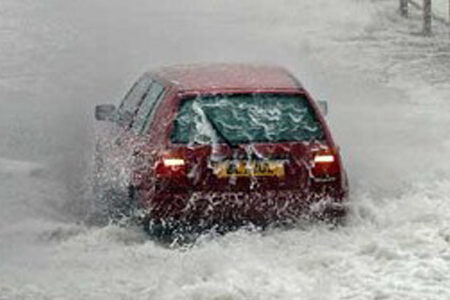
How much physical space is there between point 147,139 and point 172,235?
90 cm

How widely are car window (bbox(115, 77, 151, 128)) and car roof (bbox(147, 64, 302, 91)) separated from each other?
0.35 metres

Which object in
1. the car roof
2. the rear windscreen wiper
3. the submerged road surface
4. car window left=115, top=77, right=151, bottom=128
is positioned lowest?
the submerged road surface

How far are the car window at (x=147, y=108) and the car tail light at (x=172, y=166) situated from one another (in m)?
0.82

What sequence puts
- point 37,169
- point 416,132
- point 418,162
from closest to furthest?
point 418,162, point 37,169, point 416,132

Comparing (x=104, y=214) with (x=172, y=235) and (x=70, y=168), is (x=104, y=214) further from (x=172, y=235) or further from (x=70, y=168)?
(x=70, y=168)

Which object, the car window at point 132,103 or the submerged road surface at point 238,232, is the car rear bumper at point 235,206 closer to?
the submerged road surface at point 238,232

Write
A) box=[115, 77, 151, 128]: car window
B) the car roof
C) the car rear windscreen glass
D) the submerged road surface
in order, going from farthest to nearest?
box=[115, 77, 151, 128]: car window < the car roof < the car rear windscreen glass < the submerged road surface

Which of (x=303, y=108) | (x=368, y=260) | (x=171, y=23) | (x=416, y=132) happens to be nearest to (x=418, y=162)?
(x=416, y=132)

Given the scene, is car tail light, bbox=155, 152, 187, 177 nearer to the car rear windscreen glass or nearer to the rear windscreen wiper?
the car rear windscreen glass

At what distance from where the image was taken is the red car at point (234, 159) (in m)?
7.73

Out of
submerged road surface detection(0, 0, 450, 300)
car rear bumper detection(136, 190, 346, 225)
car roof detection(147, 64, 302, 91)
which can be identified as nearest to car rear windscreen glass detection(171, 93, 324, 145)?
car roof detection(147, 64, 302, 91)

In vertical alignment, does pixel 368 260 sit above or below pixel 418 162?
above

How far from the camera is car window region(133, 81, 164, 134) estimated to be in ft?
28.4

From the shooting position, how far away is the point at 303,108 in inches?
322
